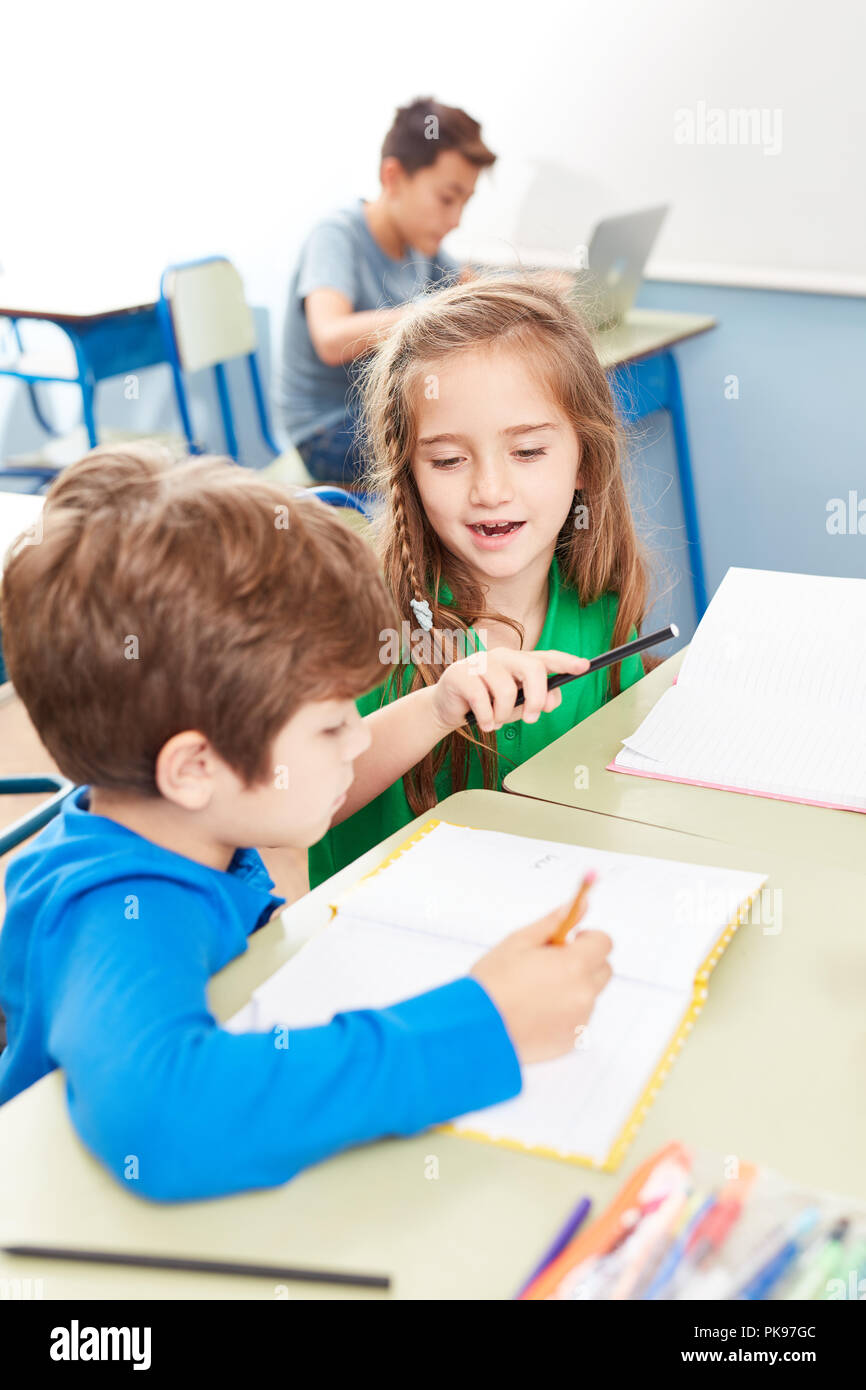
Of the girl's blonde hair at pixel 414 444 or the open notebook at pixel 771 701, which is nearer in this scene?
the open notebook at pixel 771 701

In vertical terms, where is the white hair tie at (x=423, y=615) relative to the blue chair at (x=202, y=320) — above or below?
below

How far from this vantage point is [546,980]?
0.61 m

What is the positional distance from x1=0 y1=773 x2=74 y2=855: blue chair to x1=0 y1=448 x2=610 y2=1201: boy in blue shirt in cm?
78

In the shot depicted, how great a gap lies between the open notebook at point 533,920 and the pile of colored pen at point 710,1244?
0.13 feet

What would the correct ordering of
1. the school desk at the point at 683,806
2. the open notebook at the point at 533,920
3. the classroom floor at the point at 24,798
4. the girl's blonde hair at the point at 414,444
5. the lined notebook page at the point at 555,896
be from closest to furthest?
the open notebook at the point at 533,920
the lined notebook page at the point at 555,896
the school desk at the point at 683,806
the girl's blonde hair at the point at 414,444
the classroom floor at the point at 24,798

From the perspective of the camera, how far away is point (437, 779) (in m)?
1.24

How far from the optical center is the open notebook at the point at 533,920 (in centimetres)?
58

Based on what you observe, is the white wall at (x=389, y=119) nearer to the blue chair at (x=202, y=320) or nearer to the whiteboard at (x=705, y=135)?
the whiteboard at (x=705, y=135)

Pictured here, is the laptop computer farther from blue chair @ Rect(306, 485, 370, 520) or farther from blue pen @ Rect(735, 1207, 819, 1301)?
blue pen @ Rect(735, 1207, 819, 1301)

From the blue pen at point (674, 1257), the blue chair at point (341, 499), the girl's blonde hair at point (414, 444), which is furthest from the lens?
the blue chair at point (341, 499)

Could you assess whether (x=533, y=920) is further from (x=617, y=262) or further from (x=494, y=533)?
(x=617, y=262)

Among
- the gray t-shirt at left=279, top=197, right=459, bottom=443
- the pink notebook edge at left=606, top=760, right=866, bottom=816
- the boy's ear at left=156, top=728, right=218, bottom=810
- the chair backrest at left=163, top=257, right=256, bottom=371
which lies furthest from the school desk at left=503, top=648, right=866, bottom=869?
the chair backrest at left=163, top=257, right=256, bottom=371

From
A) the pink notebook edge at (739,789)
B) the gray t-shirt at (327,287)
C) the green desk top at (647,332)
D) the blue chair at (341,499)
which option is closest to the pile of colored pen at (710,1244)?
the pink notebook edge at (739,789)
